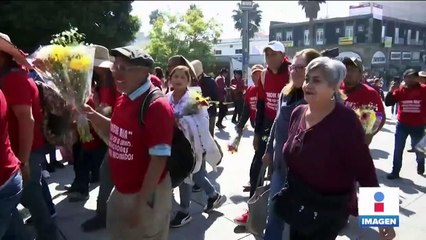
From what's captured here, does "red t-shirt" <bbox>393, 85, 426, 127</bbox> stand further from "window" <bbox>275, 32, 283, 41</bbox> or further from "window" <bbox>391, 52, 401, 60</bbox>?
"window" <bbox>275, 32, 283, 41</bbox>

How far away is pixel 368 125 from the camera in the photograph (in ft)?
12.7

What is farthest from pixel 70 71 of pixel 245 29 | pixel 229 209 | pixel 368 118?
pixel 245 29

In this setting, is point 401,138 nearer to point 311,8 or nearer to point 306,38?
point 306,38

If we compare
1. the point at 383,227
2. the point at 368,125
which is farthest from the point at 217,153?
the point at 383,227

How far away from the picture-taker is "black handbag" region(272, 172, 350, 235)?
2139mm

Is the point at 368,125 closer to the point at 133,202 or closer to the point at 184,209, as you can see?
the point at 184,209

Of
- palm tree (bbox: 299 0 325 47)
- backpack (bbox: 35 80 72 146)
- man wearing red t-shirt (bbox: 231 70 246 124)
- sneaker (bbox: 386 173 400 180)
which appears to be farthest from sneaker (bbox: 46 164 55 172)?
palm tree (bbox: 299 0 325 47)

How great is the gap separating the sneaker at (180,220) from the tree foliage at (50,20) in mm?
11266

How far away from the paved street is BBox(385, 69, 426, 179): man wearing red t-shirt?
43cm

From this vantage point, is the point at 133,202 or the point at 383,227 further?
the point at 133,202

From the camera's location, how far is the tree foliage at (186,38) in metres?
33.2

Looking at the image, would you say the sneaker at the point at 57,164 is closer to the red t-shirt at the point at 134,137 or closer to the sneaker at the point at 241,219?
the sneaker at the point at 241,219

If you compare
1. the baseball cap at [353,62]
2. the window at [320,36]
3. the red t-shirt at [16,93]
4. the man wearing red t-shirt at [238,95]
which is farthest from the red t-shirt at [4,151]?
the window at [320,36]

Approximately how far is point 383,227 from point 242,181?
3.59 meters
